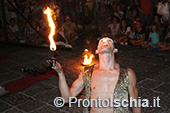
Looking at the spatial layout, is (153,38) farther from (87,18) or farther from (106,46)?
(106,46)

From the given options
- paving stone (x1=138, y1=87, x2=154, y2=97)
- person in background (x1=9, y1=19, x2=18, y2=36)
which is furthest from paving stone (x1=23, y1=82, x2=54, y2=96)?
person in background (x1=9, y1=19, x2=18, y2=36)

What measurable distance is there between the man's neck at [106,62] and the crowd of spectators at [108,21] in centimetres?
554

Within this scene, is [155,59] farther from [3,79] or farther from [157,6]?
[3,79]

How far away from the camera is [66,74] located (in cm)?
657

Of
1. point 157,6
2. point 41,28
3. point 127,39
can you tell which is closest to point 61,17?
point 41,28

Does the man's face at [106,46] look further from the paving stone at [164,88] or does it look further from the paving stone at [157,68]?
the paving stone at [157,68]

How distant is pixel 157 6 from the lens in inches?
358

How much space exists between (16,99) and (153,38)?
6.06 metres

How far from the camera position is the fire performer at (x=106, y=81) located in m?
2.79

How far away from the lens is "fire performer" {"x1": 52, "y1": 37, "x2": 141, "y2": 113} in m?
2.79

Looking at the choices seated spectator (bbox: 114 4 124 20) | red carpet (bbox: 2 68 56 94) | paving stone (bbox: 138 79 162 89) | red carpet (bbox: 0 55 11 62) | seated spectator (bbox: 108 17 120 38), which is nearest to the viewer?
paving stone (bbox: 138 79 162 89)

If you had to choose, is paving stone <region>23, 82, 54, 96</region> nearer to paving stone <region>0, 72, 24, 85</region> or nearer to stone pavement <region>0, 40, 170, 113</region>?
stone pavement <region>0, 40, 170, 113</region>

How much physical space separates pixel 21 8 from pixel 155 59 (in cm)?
811

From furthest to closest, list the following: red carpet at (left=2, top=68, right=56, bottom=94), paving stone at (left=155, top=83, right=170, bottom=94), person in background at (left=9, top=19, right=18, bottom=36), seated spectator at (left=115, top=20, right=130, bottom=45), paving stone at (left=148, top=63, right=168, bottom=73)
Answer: person in background at (left=9, top=19, right=18, bottom=36)
seated spectator at (left=115, top=20, right=130, bottom=45)
paving stone at (left=148, top=63, right=168, bottom=73)
red carpet at (left=2, top=68, right=56, bottom=94)
paving stone at (left=155, top=83, right=170, bottom=94)
